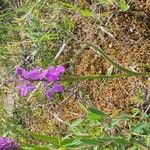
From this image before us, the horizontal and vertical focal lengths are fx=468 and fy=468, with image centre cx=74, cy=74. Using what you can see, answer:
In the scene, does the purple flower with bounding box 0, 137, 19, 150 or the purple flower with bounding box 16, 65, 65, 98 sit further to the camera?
the purple flower with bounding box 0, 137, 19, 150

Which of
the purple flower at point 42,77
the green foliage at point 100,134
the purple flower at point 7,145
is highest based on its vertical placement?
the purple flower at point 42,77

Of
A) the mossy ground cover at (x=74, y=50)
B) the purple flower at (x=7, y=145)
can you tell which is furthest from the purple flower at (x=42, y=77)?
the mossy ground cover at (x=74, y=50)

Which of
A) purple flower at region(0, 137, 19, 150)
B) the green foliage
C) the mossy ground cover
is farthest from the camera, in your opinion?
the mossy ground cover

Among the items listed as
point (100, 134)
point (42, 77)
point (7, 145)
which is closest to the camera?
point (42, 77)

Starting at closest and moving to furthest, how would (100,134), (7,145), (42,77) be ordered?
1. (42,77)
2. (7,145)
3. (100,134)

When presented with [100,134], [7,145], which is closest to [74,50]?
[100,134]

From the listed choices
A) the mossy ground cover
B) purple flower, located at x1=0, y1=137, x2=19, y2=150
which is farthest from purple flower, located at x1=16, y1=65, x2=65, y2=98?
the mossy ground cover

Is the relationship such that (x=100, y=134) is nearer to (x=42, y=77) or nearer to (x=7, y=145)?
(x=7, y=145)

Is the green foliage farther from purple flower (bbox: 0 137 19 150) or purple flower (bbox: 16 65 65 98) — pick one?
purple flower (bbox: 16 65 65 98)

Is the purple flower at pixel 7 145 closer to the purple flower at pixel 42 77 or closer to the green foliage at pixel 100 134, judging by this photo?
the green foliage at pixel 100 134

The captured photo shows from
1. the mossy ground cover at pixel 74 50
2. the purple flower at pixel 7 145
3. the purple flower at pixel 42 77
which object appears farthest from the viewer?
the mossy ground cover at pixel 74 50
